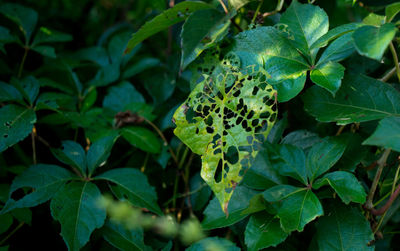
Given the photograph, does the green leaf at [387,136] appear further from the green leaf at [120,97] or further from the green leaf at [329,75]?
the green leaf at [120,97]

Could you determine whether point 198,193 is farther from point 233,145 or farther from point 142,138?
point 233,145

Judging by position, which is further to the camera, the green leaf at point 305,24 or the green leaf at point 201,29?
the green leaf at point 305,24

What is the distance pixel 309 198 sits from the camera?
804 millimetres

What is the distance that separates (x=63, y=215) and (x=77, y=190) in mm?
93

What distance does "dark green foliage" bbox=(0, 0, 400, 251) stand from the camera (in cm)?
79

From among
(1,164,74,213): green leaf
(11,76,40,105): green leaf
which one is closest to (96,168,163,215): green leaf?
(1,164,74,213): green leaf

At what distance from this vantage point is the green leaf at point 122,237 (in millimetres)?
938


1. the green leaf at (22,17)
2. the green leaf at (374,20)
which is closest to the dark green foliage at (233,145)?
the green leaf at (374,20)

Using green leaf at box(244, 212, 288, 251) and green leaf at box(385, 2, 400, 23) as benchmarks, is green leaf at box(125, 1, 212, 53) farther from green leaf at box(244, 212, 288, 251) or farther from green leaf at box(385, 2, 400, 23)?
green leaf at box(244, 212, 288, 251)

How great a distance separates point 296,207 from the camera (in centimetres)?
79

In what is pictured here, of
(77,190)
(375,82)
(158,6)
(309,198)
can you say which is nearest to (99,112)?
(77,190)

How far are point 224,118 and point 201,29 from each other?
0.71 ft

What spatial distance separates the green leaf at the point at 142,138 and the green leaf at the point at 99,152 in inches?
2.5

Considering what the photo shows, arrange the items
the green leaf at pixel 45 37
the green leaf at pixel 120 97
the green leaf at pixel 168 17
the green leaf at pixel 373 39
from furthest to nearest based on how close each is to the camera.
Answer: the green leaf at pixel 45 37 < the green leaf at pixel 120 97 < the green leaf at pixel 168 17 < the green leaf at pixel 373 39
